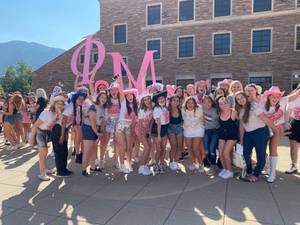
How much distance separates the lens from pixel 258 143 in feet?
12.7

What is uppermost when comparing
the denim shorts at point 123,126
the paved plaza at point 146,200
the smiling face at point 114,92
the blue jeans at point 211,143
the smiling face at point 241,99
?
the smiling face at point 114,92

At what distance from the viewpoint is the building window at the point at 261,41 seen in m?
16.2

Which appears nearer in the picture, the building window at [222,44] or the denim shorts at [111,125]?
the denim shorts at [111,125]

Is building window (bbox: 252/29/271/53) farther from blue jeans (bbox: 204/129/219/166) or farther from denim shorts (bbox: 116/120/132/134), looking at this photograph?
denim shorts (bbox: 116/120/132/134)

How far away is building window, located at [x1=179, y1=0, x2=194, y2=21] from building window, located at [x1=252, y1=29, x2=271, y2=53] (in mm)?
5564

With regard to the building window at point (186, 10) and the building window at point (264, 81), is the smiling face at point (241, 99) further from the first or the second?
the building window at point (186, 10)

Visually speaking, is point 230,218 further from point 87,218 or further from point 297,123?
point 297,123

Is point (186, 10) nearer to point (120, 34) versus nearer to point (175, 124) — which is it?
point (120, 34)

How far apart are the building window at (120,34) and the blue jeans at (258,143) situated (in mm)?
18533

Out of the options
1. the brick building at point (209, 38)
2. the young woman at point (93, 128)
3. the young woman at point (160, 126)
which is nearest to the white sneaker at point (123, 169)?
the young woman at point (93, 128)

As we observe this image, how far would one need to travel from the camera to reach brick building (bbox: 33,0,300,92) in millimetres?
15922

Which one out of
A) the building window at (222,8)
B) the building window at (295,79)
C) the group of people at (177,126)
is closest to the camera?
the group of people at (177,126)

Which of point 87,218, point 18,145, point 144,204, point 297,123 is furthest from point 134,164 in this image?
point 18,145

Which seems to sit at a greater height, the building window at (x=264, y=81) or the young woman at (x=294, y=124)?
the building window at (x=264, y=81)
